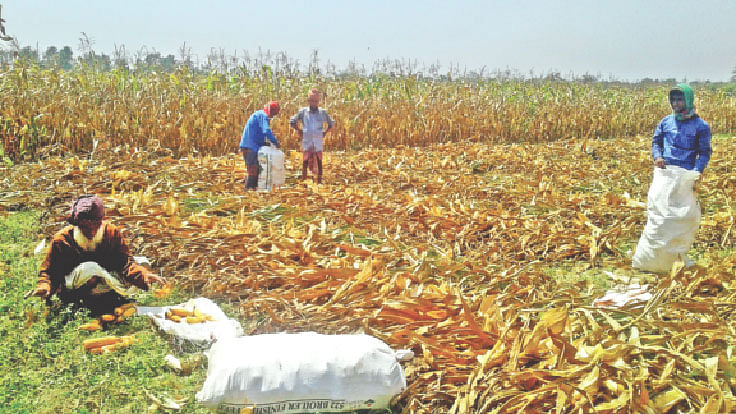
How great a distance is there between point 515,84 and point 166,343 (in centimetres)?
1701

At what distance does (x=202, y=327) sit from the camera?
3.10 m

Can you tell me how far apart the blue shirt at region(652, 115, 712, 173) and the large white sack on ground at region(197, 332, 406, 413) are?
3283mm

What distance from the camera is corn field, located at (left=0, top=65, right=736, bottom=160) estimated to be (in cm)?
920

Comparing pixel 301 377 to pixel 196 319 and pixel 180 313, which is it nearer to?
pixel 196 319

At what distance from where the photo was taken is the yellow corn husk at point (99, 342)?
291 cm

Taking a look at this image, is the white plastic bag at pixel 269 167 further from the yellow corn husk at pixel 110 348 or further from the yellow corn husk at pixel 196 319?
the yellow corn husk at pixel 110 348

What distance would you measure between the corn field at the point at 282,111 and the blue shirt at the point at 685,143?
24.8ft

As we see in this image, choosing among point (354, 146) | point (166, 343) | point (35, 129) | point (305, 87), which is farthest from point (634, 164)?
point (35, 129)

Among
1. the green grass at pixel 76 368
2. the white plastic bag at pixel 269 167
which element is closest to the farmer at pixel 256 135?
the white plastic bag at pixel 269 167

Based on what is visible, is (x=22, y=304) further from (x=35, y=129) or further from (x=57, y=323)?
(x=35, y=129)

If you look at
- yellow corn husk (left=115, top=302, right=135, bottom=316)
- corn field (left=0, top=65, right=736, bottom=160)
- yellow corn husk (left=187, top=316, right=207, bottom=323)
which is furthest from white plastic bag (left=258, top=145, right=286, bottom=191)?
yellow corn husk (left=187, top=316, right=207, bottom=323)

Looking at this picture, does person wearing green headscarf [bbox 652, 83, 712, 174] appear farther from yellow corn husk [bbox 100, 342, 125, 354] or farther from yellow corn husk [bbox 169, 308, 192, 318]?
yellow corn husk [bbox 100, 342, 125, 354]

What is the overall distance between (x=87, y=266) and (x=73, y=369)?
701 millimetres

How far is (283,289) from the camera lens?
143 inches
